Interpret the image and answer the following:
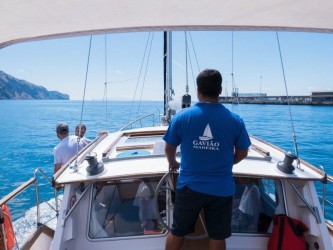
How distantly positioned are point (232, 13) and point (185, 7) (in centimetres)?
43

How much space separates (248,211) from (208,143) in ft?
4.45

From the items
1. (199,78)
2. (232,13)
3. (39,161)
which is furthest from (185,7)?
(39,161)

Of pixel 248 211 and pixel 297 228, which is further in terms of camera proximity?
pixel 248 211

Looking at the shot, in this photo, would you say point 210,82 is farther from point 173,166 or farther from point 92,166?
point 92,166

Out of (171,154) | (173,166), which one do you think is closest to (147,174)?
(173,166)

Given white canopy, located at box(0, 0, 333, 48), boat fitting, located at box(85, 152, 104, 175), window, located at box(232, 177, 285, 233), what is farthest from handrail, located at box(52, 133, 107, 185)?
window, located at box(232, 177, 285, 233)

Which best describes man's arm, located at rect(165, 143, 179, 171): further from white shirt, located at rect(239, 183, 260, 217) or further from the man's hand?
white shirt, located at rect(239, 183, 260, 217)

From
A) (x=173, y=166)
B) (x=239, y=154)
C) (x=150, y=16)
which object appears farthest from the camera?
(x=150, y=16)

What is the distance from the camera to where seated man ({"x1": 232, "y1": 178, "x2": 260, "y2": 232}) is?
2.88m

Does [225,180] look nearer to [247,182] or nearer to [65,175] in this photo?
[247,182]

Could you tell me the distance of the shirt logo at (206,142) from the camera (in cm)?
196

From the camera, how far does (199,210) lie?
7.11 feet

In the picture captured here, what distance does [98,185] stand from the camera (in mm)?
2887

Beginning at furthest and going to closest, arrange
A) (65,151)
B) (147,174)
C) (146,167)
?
(65,151) → (146,167) → (147,174)
